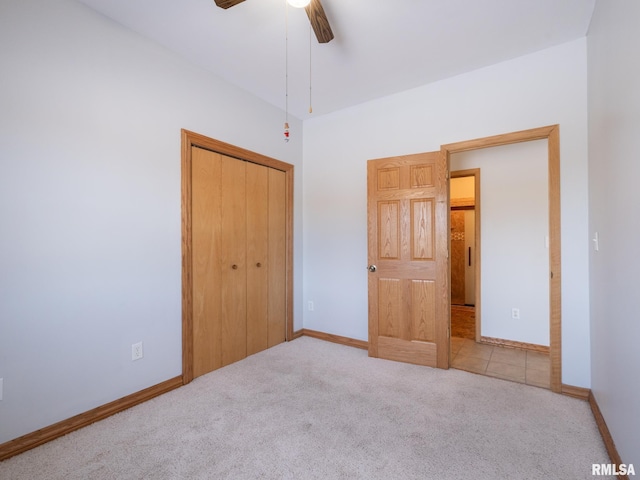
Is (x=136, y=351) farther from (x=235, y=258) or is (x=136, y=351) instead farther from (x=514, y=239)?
(x=514, y=239)

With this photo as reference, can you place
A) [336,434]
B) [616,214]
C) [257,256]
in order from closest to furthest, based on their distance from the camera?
[616,214], [336,434], [257,256]

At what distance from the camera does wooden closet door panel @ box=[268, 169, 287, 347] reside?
346cm

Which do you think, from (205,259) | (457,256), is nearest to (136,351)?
(205,259)

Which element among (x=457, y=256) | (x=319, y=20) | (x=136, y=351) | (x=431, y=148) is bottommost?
(x=136, y=351)

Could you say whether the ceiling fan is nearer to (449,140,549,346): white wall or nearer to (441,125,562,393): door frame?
(441,125,562,393): door frame

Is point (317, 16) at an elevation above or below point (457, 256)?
above

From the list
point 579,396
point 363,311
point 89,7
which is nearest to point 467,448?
point 579,396

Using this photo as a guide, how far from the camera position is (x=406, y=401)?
2.24m

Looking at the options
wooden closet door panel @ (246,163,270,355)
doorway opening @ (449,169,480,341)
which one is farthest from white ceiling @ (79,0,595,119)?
doorway opening @ (449,169,480,341)

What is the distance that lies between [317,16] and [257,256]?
2.21 metres

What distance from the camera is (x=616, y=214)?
5.20ft

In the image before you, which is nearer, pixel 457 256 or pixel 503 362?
pixel 503 362

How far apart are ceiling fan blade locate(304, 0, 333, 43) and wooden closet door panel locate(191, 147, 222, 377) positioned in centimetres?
141

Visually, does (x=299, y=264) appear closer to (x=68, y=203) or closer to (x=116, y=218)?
(x=116, y=218)
